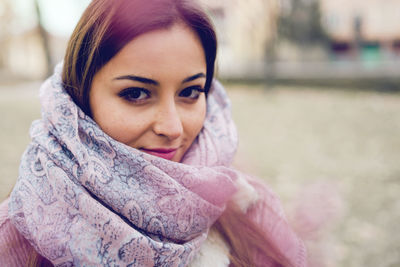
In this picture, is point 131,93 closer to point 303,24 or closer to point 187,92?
point 187,92

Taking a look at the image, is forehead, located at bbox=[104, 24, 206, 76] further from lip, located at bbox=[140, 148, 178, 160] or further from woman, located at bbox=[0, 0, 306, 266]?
lip, located at bbox=[140, 148, 178, 160]

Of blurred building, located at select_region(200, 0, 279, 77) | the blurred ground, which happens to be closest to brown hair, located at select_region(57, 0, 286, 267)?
the blurred ground

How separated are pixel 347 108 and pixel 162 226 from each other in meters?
10.8

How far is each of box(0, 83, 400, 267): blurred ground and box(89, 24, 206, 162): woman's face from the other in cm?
99

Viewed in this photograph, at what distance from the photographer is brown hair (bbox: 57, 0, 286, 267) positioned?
1.09 meters

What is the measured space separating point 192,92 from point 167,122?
0.66ft

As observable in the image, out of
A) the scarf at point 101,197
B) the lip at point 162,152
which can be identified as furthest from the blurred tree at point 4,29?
the lip at point 162,152

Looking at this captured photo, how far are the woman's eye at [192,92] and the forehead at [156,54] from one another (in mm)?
94

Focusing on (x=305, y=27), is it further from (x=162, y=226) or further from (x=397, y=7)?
(x=162, y=226)

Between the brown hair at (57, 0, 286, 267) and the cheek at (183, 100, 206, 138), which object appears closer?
the brown hair at (57, 0, 286, 267)

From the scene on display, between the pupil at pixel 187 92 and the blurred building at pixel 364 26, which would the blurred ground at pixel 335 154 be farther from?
the blurred building at pixel 364 26

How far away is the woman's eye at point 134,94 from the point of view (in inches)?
44.2

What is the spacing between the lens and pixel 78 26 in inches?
48.0

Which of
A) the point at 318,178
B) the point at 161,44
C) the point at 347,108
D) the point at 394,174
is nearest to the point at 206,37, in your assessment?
the point at 161,44
